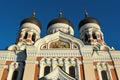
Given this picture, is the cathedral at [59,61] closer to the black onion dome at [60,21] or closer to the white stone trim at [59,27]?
the white stone trim at [59,27]

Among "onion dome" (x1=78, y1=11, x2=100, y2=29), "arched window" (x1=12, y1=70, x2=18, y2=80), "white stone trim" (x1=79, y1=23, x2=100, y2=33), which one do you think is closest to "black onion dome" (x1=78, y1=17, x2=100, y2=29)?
"onion dome" (x1=78, y1=11, x2=100, y2=29)

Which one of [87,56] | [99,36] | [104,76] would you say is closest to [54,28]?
[99,36]

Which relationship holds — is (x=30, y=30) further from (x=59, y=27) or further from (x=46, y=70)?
(x=46, y=70)

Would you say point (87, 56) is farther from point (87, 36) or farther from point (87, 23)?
point (87, 23)

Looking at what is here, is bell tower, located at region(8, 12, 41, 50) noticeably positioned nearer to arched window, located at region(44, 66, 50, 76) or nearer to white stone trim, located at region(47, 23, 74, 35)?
white stone trim, located at region(47, 23, 74, 35)

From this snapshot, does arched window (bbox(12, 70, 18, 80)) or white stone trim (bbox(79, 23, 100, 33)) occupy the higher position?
white stone trim (bbox(79, 23, 100, 33))

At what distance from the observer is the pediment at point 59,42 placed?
17.2m

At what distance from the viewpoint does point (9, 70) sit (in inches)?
615

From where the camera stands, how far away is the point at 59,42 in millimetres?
17859

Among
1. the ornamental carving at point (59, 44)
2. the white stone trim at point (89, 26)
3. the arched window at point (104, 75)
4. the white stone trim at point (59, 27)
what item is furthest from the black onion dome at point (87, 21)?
the arched window at point (104, 75)

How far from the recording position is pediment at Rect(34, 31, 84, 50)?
17.2 meters

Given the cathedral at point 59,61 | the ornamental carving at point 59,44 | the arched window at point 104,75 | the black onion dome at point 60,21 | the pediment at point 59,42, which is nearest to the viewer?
the cathedral at point 59,61

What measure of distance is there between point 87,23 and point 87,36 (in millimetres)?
1694

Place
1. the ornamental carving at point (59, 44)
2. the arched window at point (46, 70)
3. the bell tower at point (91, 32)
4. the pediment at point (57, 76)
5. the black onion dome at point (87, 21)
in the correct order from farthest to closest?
the black onion dome at point (87, 21), the bell tower at point (91, 32), the ornamental carving at point (59, 44), the arched window at point (46, 70), the pediment at point (57, 76)
